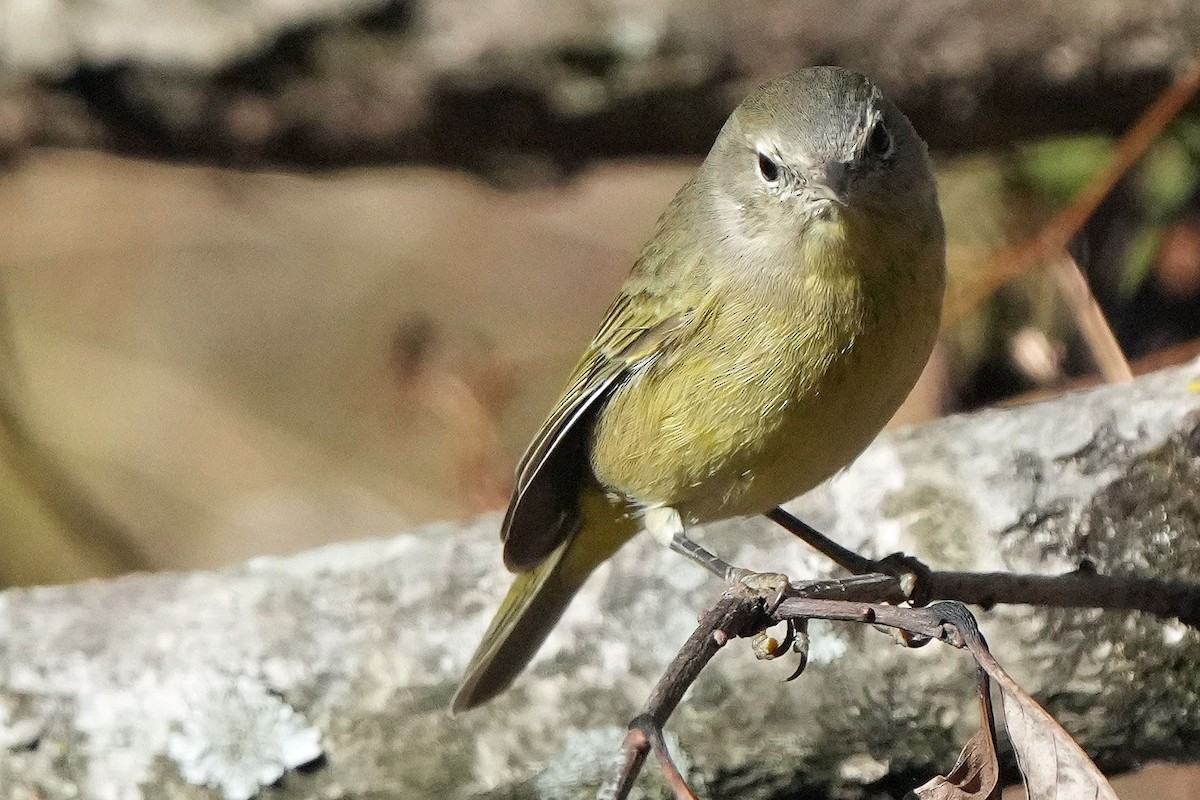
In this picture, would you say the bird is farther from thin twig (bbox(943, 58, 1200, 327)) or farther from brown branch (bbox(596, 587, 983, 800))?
thin twig (bbox(943, 58, 1200, 327))

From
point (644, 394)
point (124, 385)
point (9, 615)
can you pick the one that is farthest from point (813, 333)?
point (124, 385)

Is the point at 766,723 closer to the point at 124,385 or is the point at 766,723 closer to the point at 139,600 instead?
the point at 139,600

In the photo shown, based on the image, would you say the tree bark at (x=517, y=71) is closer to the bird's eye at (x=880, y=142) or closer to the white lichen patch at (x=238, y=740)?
the bird's eye at (x=880, y=142)

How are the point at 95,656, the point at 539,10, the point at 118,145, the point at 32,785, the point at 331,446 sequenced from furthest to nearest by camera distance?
the point at 331,446
the point at 118,145
the point at 539,10
the point at 95,656
the point at 32,785

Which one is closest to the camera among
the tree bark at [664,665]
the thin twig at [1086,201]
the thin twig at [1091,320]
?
the tree bark at [664,665]

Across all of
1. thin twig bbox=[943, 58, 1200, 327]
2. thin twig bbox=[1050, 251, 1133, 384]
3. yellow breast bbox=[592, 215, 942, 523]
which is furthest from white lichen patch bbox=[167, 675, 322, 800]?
thin twig bbox=[943, 58, 1200, 327]

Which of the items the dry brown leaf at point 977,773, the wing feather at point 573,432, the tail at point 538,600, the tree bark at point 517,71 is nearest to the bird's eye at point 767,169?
the wing feather at point 573,432
